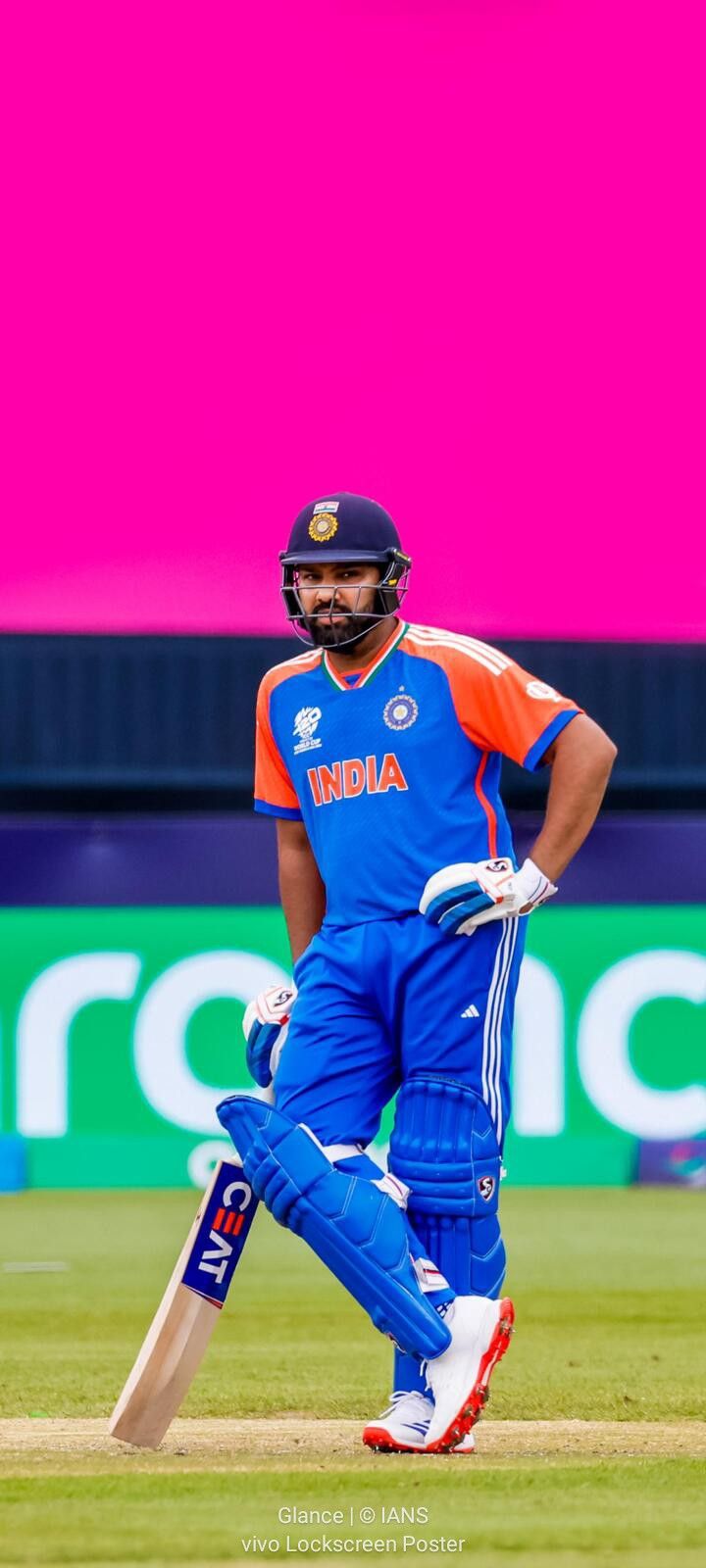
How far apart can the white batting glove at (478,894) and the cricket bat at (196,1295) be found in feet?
2.44

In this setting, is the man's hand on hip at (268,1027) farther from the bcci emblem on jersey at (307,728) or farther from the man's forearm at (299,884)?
the bcci emblem on jersey at (307,728)

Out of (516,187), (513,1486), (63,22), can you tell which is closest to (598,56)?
(516,187)

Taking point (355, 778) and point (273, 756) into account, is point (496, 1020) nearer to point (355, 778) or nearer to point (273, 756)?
point (355, 778)

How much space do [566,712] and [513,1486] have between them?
1535 millimetres

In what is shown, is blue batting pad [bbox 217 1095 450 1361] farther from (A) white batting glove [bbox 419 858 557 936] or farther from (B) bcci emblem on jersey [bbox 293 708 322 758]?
(B) bcci emblem on jersey [bbox 293 708 322 758]

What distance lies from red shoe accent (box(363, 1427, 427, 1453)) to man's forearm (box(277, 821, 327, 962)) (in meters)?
1.06

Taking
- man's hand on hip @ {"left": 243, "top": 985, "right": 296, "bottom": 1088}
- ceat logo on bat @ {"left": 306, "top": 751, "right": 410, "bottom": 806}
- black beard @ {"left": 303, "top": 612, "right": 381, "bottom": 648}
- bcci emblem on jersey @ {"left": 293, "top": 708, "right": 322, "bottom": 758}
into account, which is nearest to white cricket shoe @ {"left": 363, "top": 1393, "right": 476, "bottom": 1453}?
man's hand on hip @ {"left": 243, "top": 985, "right": 296, "bottom": 1088}

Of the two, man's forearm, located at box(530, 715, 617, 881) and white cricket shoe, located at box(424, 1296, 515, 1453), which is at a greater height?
man's forearm, located at box(530, 715, 617, 881)

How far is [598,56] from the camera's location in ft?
53.2

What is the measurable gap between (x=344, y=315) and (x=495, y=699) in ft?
36.0

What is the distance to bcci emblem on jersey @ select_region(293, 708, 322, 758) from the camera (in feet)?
16.3

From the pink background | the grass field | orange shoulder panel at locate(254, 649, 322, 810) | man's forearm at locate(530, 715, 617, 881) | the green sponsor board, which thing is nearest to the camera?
the grass field

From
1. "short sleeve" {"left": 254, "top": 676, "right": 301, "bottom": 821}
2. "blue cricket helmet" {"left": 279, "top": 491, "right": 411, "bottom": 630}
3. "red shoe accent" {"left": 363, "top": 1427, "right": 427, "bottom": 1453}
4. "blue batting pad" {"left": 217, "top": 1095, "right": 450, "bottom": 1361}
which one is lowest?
"red shoe accent" {"left": 363, "top": 1427, "right": 427, "bottom": 1453}

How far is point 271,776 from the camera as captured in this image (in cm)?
514
